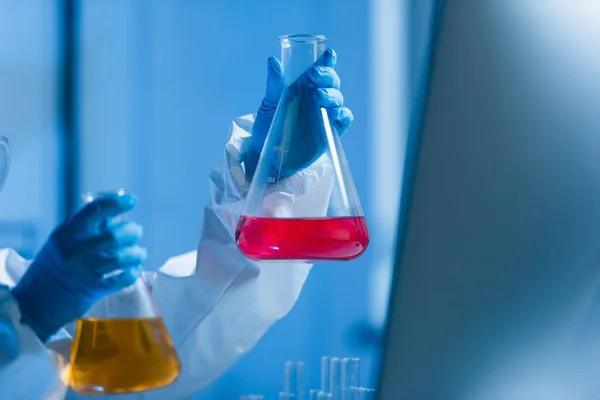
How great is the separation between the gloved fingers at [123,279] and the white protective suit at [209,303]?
22cm

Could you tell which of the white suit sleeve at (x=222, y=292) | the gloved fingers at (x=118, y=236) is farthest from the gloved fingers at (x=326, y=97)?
the gloved fingers at (x=118, y=236)

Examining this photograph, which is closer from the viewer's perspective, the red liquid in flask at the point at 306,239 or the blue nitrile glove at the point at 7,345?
the red liquid in flask at the point at 306,239

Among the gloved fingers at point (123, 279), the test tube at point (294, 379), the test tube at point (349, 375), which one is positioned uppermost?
the gloved fingers at point (123, 279)

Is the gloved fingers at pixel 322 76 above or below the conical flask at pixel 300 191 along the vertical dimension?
above

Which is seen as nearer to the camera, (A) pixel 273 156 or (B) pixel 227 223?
(A) pixel 273 156

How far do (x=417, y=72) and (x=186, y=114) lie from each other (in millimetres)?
633

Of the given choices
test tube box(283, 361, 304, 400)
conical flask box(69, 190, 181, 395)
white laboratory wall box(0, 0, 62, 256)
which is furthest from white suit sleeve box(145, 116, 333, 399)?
white laboratory wall box(0, 0, 62, 256)

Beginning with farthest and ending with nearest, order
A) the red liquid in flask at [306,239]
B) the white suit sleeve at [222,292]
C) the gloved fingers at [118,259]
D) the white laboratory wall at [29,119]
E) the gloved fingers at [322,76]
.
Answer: the white laboratory wall at [29,119]
the white suit sleeve at [222,292]
the gloved fingers at [118,259]
the gloved fingers at [322,76]
the red liquid in flask at [306,239]

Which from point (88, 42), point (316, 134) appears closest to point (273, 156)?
point (316, 134)

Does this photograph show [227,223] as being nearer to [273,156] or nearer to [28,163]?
[273,156]

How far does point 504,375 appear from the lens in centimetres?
125

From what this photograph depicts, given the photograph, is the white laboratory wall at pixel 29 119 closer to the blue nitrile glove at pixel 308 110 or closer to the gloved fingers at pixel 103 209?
the gloved fingers at pixel 103 209

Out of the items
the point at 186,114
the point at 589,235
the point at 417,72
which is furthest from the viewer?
the point at 186,114

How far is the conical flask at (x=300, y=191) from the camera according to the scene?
0.97 m
